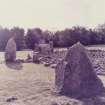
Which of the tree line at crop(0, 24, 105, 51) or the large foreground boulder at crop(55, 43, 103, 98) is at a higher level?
the tree line at crop(0, 24, 105, 51)

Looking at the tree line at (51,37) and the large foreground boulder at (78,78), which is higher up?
the tree line at (51,37)

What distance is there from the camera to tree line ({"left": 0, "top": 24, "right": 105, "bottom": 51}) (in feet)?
121

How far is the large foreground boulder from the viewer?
8.18m

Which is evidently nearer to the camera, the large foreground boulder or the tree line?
the large foreground boulder

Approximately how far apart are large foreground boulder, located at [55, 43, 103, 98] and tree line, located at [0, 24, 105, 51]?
27.3 meters

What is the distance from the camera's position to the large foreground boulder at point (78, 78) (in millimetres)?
8180

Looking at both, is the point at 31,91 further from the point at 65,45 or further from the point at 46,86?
the point at 65,45

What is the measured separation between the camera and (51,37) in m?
39.4

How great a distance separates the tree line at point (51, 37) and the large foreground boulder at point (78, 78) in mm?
27326

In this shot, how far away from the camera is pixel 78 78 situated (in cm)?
828

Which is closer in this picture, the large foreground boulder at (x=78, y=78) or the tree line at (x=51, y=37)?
the large foreground boulder at (x=78, y=78)

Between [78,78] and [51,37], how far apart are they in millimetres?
31328

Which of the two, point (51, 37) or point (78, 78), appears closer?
point (78, 78)

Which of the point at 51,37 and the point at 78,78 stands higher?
the point at 51,37
